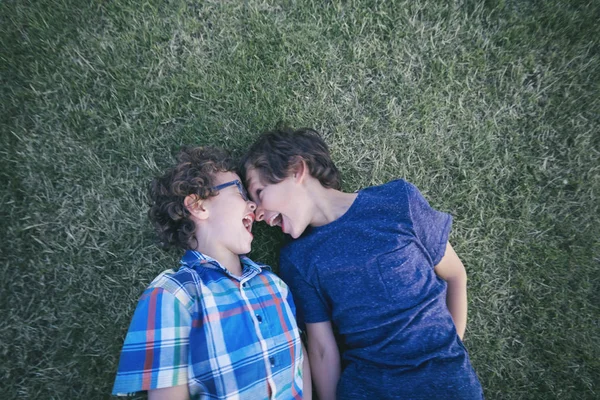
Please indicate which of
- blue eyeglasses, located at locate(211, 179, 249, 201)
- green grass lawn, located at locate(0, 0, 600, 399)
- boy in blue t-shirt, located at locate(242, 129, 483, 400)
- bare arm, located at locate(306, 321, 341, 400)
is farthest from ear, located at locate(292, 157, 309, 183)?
bare arm, located at locate(306, 321, 341, 400)

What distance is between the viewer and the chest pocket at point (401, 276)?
222cm

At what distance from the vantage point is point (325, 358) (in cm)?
237

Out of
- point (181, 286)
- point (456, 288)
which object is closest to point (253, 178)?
point (181, 286)

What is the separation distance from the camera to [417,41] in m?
2.82

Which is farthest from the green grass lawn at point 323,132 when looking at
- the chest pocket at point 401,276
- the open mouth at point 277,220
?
the chest pocket at point 401,276

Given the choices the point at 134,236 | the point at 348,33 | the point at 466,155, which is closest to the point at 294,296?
the point at 134,236

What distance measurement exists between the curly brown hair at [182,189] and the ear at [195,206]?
21 millimetres

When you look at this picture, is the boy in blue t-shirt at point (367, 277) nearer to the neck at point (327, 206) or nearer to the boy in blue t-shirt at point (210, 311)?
the neck at point (327, 206)

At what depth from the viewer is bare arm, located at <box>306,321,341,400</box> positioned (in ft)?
7.78

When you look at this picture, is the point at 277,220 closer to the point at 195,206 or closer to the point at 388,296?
the point at 195,206

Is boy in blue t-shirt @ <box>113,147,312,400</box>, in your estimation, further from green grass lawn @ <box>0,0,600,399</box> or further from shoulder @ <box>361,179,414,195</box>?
shoulder @ <box>361,179,414,195</box>

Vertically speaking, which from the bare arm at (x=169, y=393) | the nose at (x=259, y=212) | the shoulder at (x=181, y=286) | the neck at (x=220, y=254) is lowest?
the bare arm at (x=169, y=393)

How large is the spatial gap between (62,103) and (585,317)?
3926 mm

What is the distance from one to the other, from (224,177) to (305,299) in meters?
0.90
